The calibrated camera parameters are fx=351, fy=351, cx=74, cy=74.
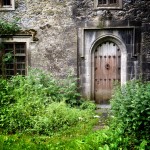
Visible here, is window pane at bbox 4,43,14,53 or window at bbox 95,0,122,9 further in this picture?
window pane at bbox 4,43,14,53

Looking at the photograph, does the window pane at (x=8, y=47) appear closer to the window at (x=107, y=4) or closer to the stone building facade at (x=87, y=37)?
the stone building facade at (x=87, y=37)

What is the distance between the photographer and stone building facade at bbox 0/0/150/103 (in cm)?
1283

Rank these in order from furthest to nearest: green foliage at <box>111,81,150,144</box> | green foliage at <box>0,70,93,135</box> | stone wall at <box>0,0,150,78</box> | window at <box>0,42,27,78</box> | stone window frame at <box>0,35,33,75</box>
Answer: window at <box>0,42,27,78</box> < stone window frame at <box>0,35,33,75</box> < stone wall at <box>0,0,150,78</box> < green foliage at <box>0,70,93,135</box> < green foliage at <box>111,81,150,144</box>

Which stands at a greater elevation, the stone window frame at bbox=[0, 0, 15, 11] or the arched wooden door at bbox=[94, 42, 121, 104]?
the stone window frame at bbox=[0, 0, 15, 11]

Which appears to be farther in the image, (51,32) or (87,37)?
(51,32)

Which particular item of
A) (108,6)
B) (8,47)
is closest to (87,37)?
(108,6)

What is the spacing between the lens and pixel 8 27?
43.2 ft

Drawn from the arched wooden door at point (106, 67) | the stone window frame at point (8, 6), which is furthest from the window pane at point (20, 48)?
the arched wooden door at point (106, 67)

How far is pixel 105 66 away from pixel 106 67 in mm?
55

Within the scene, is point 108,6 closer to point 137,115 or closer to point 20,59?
point 20,59

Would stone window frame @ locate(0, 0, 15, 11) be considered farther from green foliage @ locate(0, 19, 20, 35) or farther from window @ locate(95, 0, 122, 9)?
window @ locate(95, 0, 122, 9)

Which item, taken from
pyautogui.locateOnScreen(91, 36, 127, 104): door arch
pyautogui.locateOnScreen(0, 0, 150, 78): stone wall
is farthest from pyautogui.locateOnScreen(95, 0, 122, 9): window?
pyautogui.locateOnScreen(91, 36, 127, 104): door arch

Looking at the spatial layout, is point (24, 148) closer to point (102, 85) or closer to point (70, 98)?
point (70, 98)

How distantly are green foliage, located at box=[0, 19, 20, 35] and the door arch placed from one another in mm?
3036
